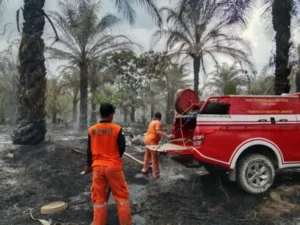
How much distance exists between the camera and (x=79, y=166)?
8.30m

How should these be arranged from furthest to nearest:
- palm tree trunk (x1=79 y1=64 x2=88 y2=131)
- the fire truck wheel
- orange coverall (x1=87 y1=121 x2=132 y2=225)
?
palm tree trunk (x1=79 y1=64 x2=88 y2=131), the fire truck wheel, orange coverall (x1=87 y1=121 x2=132 y2=225)

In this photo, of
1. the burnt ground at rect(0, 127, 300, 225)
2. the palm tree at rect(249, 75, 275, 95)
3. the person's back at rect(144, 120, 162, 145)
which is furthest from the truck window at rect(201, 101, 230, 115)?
the palm tree at rect(249, 75, 275, 95)

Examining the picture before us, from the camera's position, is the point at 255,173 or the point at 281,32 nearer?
the point at 255,173

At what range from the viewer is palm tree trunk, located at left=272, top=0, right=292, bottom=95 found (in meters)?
10.4

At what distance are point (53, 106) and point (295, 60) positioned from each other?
2552cm

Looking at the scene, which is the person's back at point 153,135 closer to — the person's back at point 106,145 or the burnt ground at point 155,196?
the burnt ground at point 155,196

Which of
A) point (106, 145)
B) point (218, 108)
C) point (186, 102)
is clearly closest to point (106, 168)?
point (106, 145)

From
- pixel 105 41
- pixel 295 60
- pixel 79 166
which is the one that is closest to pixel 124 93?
pixel 105 41

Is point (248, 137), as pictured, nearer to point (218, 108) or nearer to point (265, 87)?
point (218, 108)

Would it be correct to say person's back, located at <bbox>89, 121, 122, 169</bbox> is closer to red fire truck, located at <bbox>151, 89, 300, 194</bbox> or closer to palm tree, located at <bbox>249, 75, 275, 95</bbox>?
red fire truck, located at <bbox>151, 89, 300, 194</bbox>

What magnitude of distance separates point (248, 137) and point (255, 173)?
2.33 ft

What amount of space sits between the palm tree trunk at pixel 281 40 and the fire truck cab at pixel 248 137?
4.81 meters

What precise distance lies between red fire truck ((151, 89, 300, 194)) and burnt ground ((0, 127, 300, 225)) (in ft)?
1.65

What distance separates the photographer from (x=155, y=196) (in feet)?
19.5
